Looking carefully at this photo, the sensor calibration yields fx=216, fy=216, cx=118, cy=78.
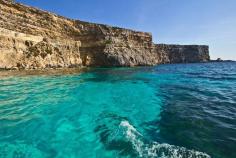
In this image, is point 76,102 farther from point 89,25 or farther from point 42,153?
point 89,25

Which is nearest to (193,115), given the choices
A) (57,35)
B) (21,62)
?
(21,62)

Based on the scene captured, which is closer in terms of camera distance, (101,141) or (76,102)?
(101,141)

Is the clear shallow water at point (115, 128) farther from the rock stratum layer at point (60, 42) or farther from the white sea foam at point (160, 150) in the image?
the rock stratum layer at point (60, 42)

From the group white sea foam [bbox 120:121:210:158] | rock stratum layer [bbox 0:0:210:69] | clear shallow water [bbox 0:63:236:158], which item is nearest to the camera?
white sea foam [bbox 120:121:210:158]

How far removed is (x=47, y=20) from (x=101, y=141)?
159 ft

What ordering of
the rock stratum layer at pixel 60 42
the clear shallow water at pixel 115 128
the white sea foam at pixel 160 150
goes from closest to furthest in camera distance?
the white sea foam at pixel 160 150, the clear shallow water at pixel 115 128, the rock stratum layer at pixel 60 42

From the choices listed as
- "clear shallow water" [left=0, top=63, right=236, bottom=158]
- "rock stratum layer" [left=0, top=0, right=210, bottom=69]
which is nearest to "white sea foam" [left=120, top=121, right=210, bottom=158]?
"clear shallow water" [left=0, top=63, right=236, bottom=158]

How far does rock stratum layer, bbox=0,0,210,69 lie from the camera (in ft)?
123

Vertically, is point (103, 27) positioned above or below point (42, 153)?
above

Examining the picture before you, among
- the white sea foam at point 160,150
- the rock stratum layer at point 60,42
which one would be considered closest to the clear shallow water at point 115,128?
the white sea foam at point 160,150

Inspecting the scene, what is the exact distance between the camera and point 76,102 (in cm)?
1253

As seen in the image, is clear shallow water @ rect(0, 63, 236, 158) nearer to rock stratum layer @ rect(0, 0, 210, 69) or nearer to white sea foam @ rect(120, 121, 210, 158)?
white sea foam @ rect(120, 121, 210, 158)

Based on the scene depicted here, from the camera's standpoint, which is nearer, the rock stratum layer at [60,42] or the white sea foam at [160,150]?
the white sea foam at [160,150]

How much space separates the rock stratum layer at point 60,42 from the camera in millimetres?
37406
